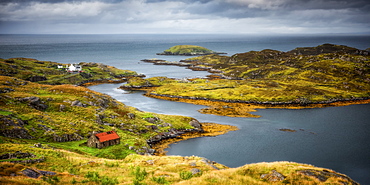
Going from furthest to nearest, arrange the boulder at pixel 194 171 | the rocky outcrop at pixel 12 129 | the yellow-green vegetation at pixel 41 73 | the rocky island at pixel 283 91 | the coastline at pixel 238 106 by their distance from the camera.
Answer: the yellow-green vegetation at pixel 41 73
the rocky island at pixel 283 91
the coastline at pixel 238 106
the rocky outcrop at pixel 12 129
the boulder at pixel 194 171

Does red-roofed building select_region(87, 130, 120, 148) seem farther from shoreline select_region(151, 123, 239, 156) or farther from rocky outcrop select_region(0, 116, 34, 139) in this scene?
rocky outcrop select_region(0, 116, 34, 139)

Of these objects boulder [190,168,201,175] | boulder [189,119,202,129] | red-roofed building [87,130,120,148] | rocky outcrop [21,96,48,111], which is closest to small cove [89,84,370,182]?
boulder [189,119,202,129]

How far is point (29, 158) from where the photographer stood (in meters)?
36.8

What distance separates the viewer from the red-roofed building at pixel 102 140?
6012 centimetres

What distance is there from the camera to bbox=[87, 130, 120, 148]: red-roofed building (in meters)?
60.1

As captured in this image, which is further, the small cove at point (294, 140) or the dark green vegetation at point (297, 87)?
the dark green vegetation at point (297, 87)

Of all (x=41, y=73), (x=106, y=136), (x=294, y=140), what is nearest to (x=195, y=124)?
(x=294, y=140)

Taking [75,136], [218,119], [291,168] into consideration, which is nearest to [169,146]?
[75,136]

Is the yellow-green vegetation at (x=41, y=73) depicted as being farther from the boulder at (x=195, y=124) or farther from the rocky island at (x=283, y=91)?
the boulder at (x=195, y=124)

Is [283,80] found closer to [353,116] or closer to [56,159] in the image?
[353,116]

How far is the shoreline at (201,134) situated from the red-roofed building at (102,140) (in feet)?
40.4

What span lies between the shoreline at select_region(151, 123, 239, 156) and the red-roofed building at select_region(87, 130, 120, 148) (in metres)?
12.3

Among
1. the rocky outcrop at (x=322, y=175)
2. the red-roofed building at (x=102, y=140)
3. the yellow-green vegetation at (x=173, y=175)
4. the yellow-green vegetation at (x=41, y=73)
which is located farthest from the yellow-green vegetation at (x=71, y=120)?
the yellow-green vegetation at (x=41, y=73)

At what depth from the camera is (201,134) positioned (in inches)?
3447
